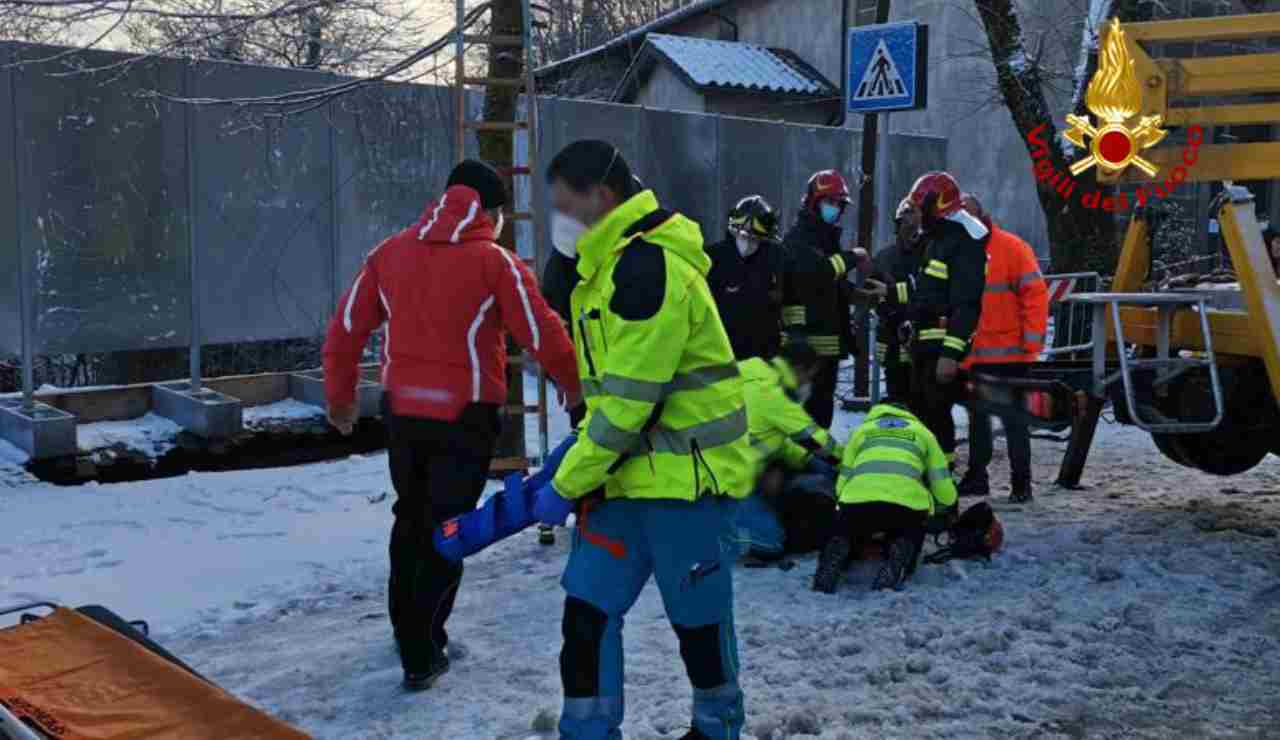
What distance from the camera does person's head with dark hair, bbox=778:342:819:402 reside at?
7.94m

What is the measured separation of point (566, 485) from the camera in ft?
11.3

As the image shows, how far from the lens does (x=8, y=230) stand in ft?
28.2

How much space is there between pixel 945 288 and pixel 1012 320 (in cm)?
64

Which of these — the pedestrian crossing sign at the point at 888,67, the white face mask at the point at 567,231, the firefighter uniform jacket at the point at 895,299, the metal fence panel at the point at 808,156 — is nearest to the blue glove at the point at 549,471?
the white face mask at the point at 567,231

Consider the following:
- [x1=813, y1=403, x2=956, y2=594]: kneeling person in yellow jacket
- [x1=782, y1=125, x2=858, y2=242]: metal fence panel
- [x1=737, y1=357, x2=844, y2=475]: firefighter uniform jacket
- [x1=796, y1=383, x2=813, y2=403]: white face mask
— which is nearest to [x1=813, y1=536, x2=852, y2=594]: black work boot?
[x1=813, y1=403, x2=956, y2=594]: kneeling person in yellow jacket

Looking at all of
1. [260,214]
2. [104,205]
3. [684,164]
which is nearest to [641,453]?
[104,205]

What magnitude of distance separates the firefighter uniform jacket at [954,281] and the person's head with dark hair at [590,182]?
4063 mm

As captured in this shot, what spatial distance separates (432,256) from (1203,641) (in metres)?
3.68

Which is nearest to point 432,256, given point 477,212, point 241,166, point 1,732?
point 477,212

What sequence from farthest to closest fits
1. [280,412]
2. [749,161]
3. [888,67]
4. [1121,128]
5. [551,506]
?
[749,161]
[280,412]
[888,67]
[1121,128]
[551,506]

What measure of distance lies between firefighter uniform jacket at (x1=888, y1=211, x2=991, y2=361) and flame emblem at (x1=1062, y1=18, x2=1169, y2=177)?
2.60ft

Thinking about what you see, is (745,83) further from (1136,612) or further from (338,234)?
(1136,612)

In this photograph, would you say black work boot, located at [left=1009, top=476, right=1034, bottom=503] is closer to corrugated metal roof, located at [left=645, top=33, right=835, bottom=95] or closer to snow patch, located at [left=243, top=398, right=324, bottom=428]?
snow patch, located at [left=243, top=398, right=324, bottom=428]

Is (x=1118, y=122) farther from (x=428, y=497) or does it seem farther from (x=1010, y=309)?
(x=428, y=497)
